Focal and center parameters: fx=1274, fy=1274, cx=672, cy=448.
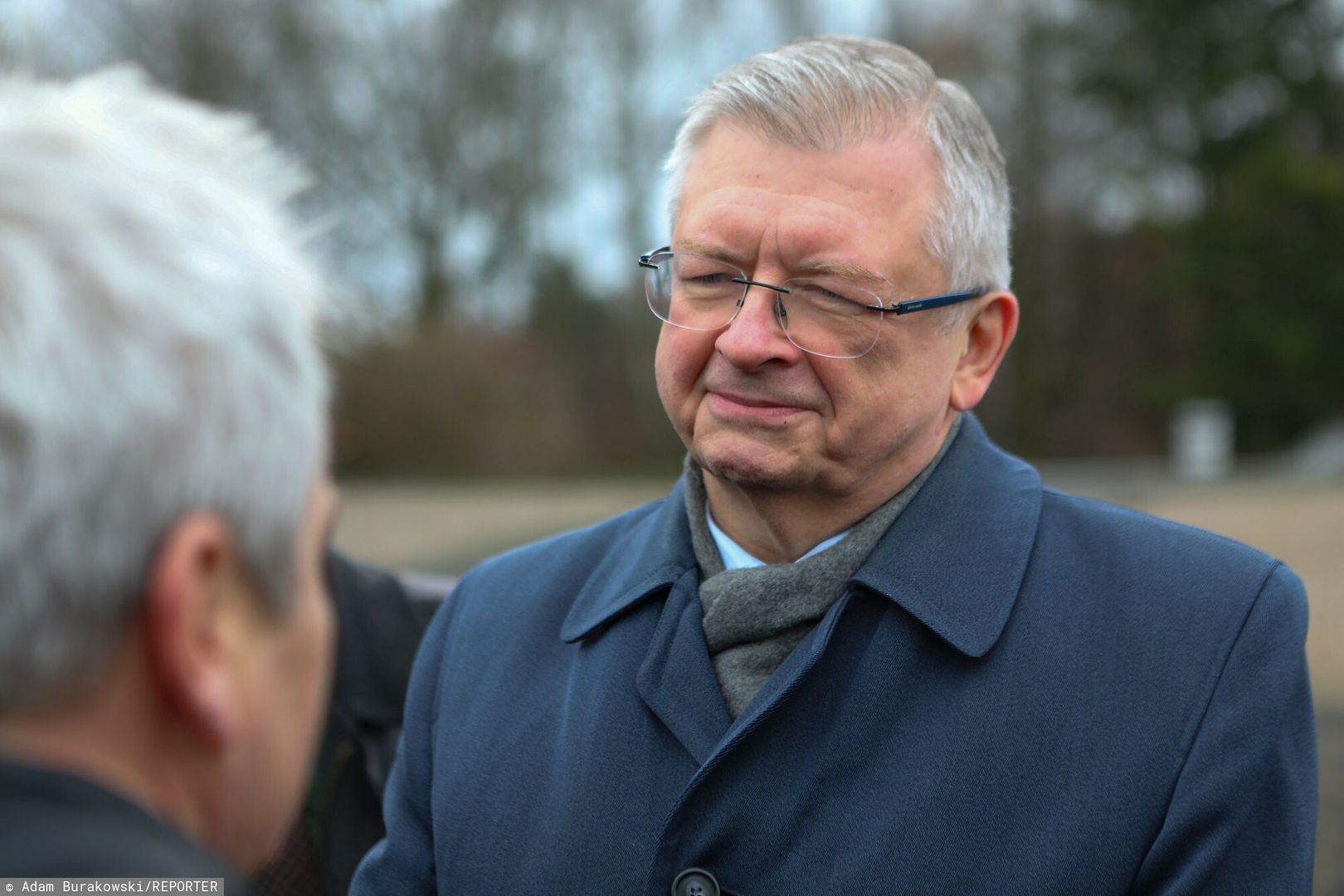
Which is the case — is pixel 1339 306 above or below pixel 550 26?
below

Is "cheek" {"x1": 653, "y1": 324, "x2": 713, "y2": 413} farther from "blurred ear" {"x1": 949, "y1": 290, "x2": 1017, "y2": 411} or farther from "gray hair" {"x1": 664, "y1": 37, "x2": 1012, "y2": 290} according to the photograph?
"blurred ear" {"x1": 949, "y1": 290, "x2": 1017, "y2": 411}

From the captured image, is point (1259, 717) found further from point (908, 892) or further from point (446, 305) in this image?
point (446, 305)

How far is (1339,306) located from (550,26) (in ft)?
43.3

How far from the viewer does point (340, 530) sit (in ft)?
40.4

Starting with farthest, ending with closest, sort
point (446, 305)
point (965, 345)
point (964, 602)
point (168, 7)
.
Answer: point (446, 305) → point (168, 7) → point (965, 345) → point (964, 602)

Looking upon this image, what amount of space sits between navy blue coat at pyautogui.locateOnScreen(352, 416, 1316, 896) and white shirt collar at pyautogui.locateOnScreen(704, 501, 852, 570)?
3.0 inches

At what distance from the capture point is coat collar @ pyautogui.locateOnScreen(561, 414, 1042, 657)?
75.0 inches

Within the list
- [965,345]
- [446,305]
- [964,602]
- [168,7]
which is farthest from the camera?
[446,305]

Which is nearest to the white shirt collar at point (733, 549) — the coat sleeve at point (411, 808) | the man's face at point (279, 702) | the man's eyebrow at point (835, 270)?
the man's eyebrow at point (835, 270)

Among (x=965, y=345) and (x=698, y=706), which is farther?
(x=965, y=345)

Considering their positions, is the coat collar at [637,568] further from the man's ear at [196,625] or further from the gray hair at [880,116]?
the man's ear at [196,625]

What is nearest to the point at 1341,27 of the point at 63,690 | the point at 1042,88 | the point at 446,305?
the point at 1042,88

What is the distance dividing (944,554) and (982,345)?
1.48ft

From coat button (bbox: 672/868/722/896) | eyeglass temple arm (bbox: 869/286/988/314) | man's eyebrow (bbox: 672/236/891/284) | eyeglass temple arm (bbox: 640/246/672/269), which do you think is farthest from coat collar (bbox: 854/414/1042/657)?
eyeglass temple arm (bbox: 640/246/672/269)
